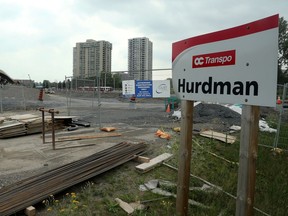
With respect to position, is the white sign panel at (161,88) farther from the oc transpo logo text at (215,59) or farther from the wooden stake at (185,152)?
the oc transpo logo text at (215,59)

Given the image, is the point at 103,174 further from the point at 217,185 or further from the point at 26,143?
the point at 26,143

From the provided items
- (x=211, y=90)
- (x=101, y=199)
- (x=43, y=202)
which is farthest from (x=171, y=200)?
(x=211, y=90)

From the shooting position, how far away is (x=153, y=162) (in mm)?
5965

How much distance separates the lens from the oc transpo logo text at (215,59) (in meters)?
2.54

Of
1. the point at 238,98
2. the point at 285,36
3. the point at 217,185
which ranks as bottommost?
the point at 217,185

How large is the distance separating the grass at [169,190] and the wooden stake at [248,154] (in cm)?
157

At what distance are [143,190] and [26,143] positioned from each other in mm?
5586

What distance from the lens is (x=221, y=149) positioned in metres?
8.43

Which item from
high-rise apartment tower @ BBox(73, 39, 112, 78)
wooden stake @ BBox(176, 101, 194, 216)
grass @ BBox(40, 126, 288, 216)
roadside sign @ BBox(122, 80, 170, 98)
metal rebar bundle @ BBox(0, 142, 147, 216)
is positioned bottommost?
grass @ BBox(40, 126, 288, 216)

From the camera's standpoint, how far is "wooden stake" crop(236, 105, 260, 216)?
2.43 meters

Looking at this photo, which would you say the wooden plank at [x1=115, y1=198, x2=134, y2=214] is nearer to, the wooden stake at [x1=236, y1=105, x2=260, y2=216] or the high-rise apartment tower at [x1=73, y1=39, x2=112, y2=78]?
the wooden stake at [x1=236, y1=105, x2=260, y2=216]

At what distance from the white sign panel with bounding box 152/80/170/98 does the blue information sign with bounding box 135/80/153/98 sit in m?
0.35

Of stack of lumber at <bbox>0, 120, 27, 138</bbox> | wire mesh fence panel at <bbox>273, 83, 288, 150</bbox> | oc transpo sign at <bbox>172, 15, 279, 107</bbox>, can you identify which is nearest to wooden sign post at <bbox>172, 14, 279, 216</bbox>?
oc transpo sign at <bbox>172, 15, 279, 107</bbox>

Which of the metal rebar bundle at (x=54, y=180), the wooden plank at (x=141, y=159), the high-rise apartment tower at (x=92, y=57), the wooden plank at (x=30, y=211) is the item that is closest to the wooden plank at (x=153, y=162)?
the wooden plank at (x=141, y=159)
